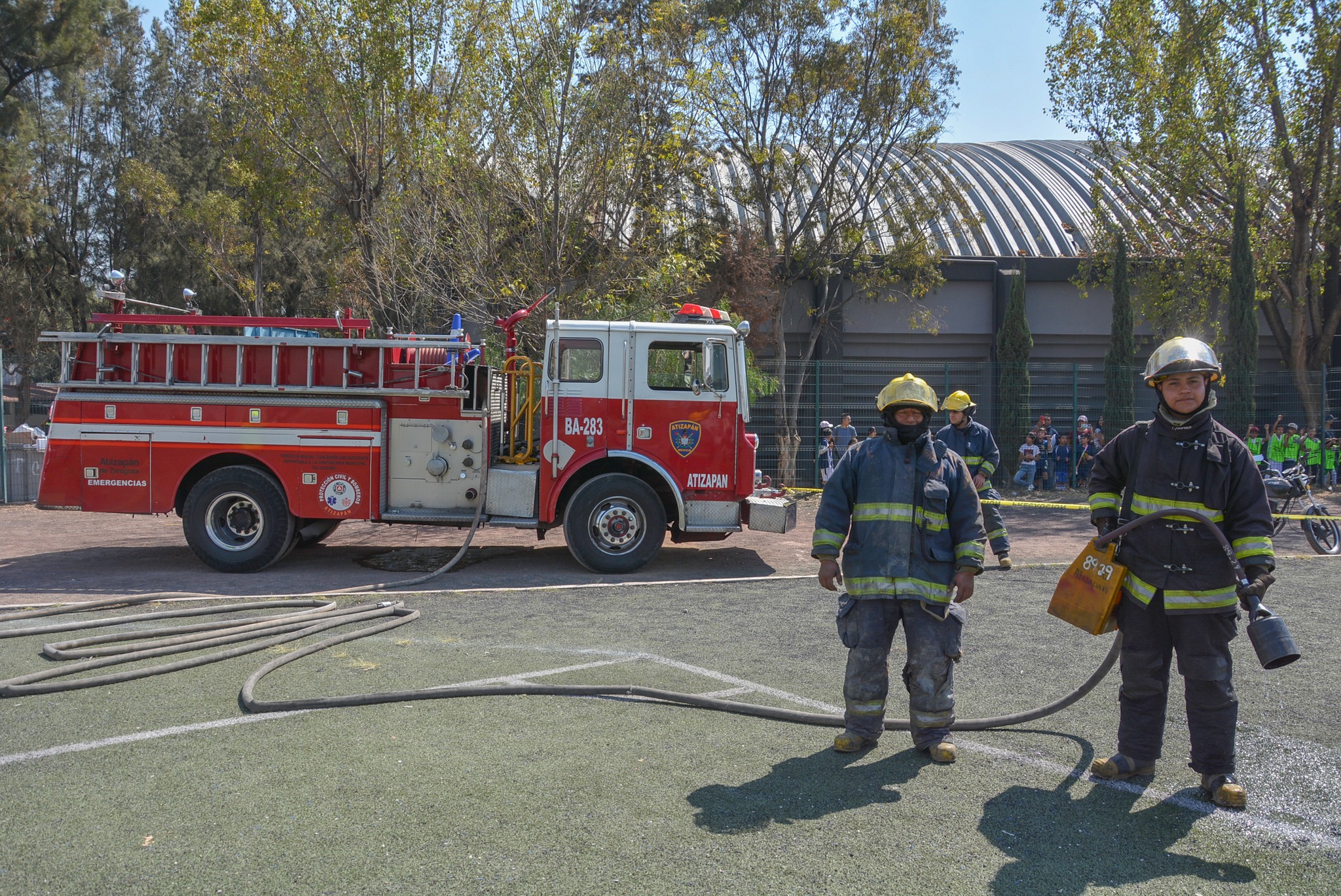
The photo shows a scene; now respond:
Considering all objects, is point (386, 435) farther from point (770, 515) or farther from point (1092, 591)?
point (1092, 591)

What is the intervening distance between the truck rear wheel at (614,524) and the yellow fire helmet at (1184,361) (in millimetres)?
6137

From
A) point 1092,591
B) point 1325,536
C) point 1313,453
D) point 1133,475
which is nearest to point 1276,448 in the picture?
point 1313,453

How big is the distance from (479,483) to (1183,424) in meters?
7.08

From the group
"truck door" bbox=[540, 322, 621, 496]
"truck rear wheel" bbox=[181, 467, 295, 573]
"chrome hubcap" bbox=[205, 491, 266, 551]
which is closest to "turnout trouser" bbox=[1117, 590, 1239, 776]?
"truck door" bbox=[540, 322, 621, 496]

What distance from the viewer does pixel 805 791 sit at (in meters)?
4.09

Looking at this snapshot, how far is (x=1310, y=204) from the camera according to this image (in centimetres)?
2053

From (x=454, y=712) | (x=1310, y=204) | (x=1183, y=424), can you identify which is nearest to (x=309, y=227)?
(x=454, y=712)

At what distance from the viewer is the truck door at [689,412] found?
32.2ft

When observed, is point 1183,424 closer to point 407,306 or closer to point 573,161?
point 573,161

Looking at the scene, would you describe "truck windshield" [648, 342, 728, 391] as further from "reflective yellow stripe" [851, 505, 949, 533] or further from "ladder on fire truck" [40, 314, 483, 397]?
"reflective yellow stripe" [851, 505, 949, 533]

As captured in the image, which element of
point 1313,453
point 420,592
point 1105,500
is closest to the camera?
point 1105,500

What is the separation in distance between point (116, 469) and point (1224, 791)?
9.81 metres

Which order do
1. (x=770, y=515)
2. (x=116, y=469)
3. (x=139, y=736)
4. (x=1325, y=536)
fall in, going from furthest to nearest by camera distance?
(x=1325, y=536) < (x=770, y=515) < (x=116, y=469) < (x=139, y=736)

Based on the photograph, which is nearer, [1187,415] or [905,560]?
[1187,415]
